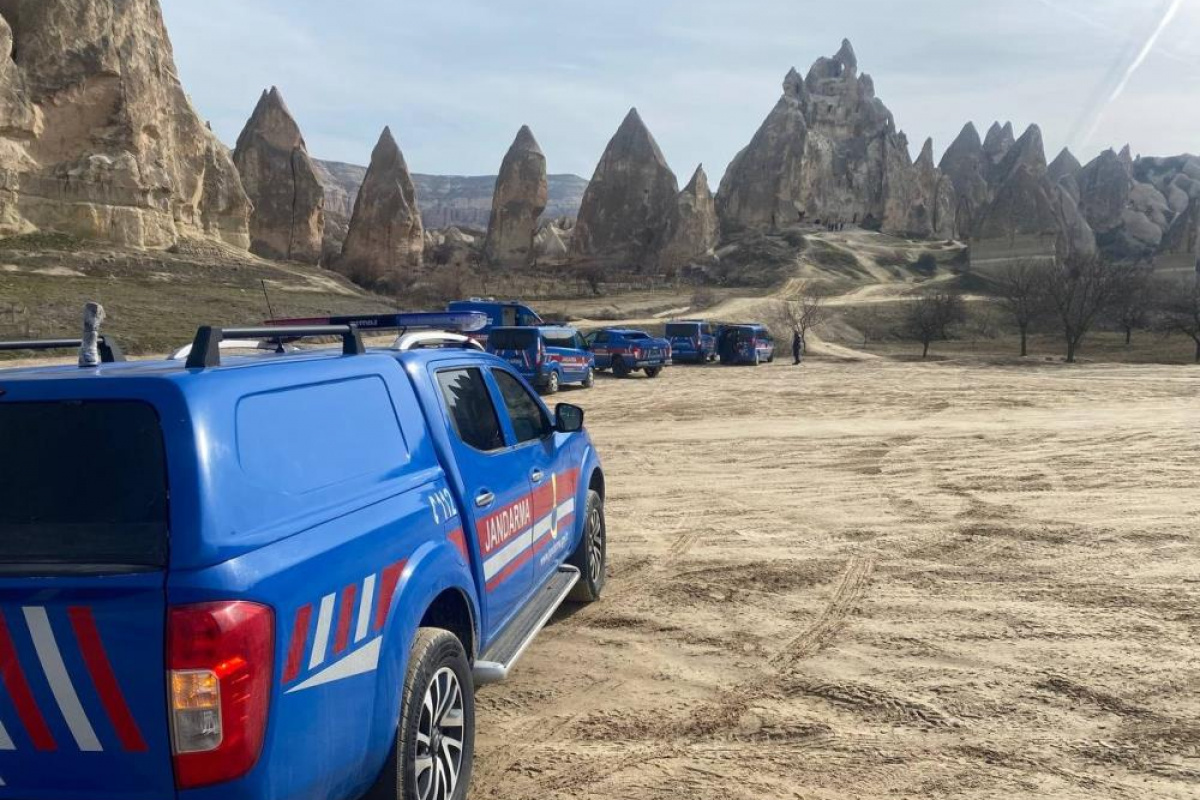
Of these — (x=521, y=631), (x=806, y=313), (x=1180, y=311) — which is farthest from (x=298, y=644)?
(x=1180, y=311)

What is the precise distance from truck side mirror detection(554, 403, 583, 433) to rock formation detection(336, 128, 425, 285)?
70.1 m

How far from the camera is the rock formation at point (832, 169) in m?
A: 104

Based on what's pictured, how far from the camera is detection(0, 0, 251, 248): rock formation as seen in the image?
134 feet

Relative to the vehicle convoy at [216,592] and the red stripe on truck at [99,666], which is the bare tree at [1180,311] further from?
the red stripe on truck at [99,666]

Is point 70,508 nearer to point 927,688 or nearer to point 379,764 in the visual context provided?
point 379,764

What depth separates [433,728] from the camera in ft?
9.71

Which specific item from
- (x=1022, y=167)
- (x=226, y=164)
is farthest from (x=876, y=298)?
(x=226, y=164)

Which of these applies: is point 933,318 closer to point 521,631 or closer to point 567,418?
point 567,418

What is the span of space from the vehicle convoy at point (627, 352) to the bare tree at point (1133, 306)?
29.5 meters

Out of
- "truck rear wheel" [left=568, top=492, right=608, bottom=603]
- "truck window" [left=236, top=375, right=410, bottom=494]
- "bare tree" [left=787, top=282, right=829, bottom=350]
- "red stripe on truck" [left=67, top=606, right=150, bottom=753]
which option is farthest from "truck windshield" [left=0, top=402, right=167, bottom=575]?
"bare tree" [left=787, top=282, right=829, bottom=350]

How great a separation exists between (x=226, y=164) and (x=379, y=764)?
61.0 metres

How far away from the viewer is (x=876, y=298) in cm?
6350

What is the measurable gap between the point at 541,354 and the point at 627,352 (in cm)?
608

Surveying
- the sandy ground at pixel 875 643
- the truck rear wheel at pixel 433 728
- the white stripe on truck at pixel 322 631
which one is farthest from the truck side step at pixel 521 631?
the white stripe on truck at pixel 322 631
